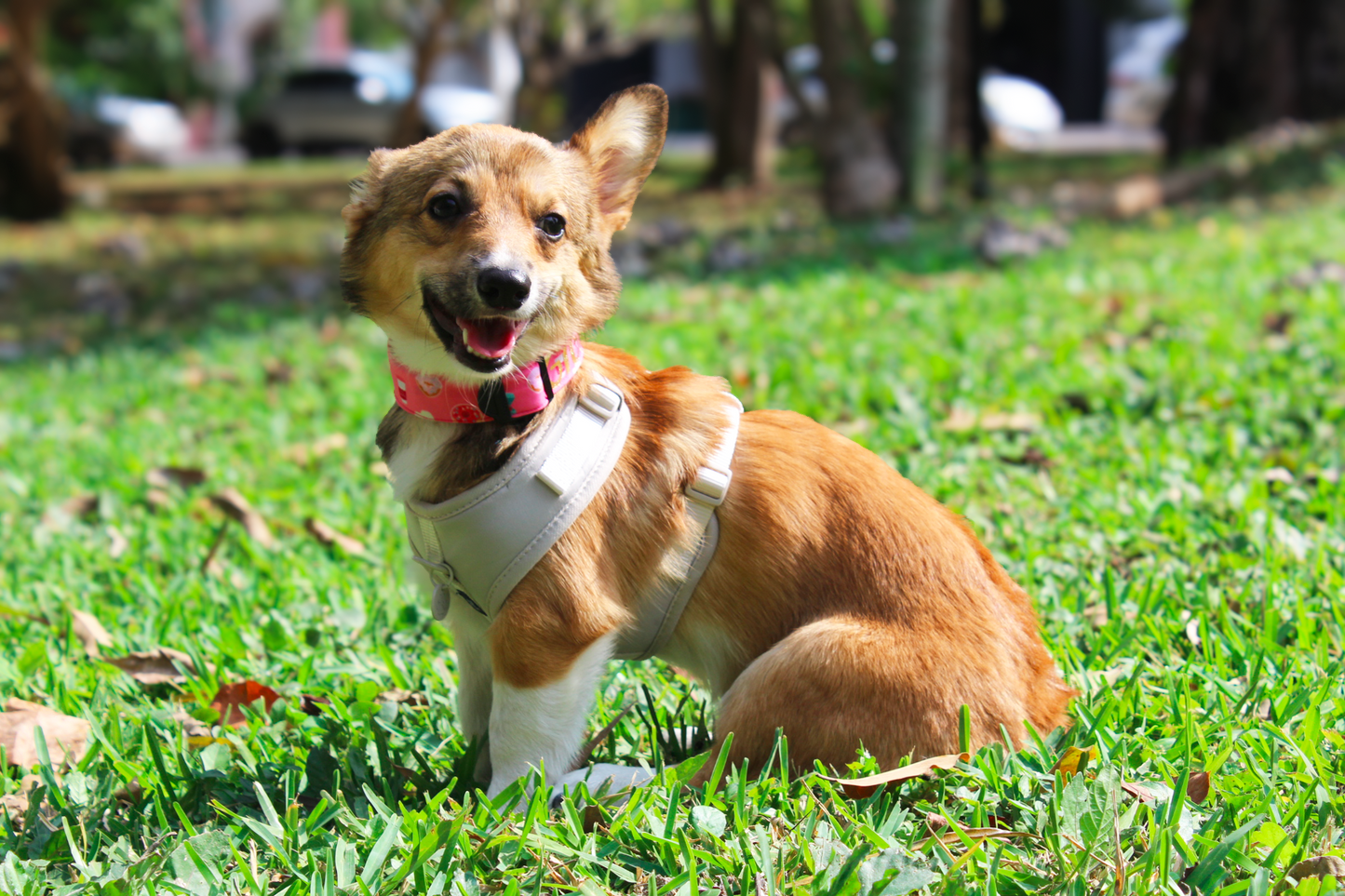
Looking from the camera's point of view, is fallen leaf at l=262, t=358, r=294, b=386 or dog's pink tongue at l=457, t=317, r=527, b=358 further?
fallen leaf at l=262, t=358, r=294, b=386

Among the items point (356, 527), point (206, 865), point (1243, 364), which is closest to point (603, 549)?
point (206, 865)

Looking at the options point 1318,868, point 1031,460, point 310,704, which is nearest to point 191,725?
point 310,704

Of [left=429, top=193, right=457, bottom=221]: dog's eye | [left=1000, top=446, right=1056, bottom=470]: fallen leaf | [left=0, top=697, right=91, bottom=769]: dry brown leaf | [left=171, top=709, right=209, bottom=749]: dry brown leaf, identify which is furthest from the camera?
[left=1000, top=446, right=1056, bottom=470]: fallen leaf

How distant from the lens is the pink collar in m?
2.40

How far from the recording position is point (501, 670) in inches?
92.1

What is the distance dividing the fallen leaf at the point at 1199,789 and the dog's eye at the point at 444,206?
6.05 feet

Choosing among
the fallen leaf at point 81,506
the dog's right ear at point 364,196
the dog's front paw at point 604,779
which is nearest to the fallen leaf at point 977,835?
the dog's front paw at point 604,779

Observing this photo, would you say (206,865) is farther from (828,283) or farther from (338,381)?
(828,283)

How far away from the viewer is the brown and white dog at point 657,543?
2270 mm

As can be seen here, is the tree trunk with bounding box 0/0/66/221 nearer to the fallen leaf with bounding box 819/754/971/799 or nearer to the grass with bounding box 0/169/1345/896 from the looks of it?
the grass with bounding box 0/169/1345/896

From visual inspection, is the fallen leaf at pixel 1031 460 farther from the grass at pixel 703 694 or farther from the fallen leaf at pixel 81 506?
the fallen leaf at pixel 81 506

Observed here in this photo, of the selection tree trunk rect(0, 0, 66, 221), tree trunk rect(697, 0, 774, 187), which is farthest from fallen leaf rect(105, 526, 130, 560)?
tree trunk rect(0, 0, 66, 221)

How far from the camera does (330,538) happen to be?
387 cm

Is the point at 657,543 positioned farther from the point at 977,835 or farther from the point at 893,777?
the point at 977,835
